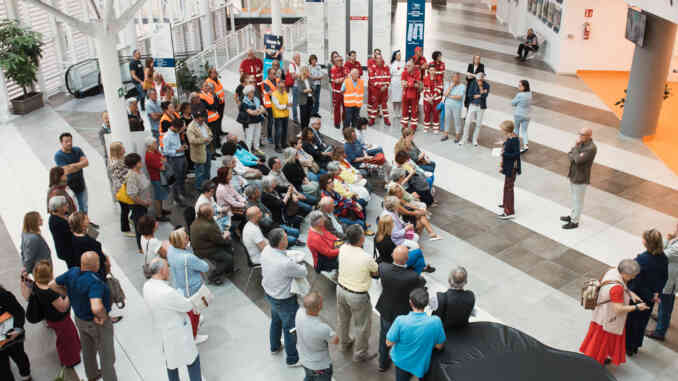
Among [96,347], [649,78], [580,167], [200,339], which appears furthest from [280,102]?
[649,78]

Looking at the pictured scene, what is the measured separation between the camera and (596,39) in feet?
60.7

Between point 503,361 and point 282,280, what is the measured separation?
7.59ft

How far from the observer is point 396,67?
1395cm

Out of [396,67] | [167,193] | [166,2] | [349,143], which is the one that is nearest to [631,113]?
[396,67]

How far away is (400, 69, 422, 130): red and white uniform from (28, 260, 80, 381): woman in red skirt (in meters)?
8.91

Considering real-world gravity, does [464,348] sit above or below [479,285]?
above

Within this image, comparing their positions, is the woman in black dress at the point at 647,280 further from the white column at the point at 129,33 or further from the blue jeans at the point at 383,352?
the white column at the point at 129,33

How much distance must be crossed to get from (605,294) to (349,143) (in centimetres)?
562

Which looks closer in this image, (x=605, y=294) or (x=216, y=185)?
(x=605, y=294)

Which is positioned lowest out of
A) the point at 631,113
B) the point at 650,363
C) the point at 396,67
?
the point at 650,363

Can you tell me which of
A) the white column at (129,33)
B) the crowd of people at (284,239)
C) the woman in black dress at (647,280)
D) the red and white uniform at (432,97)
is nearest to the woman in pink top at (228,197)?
the crowd of people at (284,239)

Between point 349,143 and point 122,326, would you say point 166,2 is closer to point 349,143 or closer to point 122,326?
point 349,143

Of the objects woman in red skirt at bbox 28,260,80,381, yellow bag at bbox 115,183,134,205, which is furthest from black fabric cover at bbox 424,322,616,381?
yellow bag at bbox 115,183,134,205

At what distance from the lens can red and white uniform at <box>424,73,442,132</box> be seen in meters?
13.0
